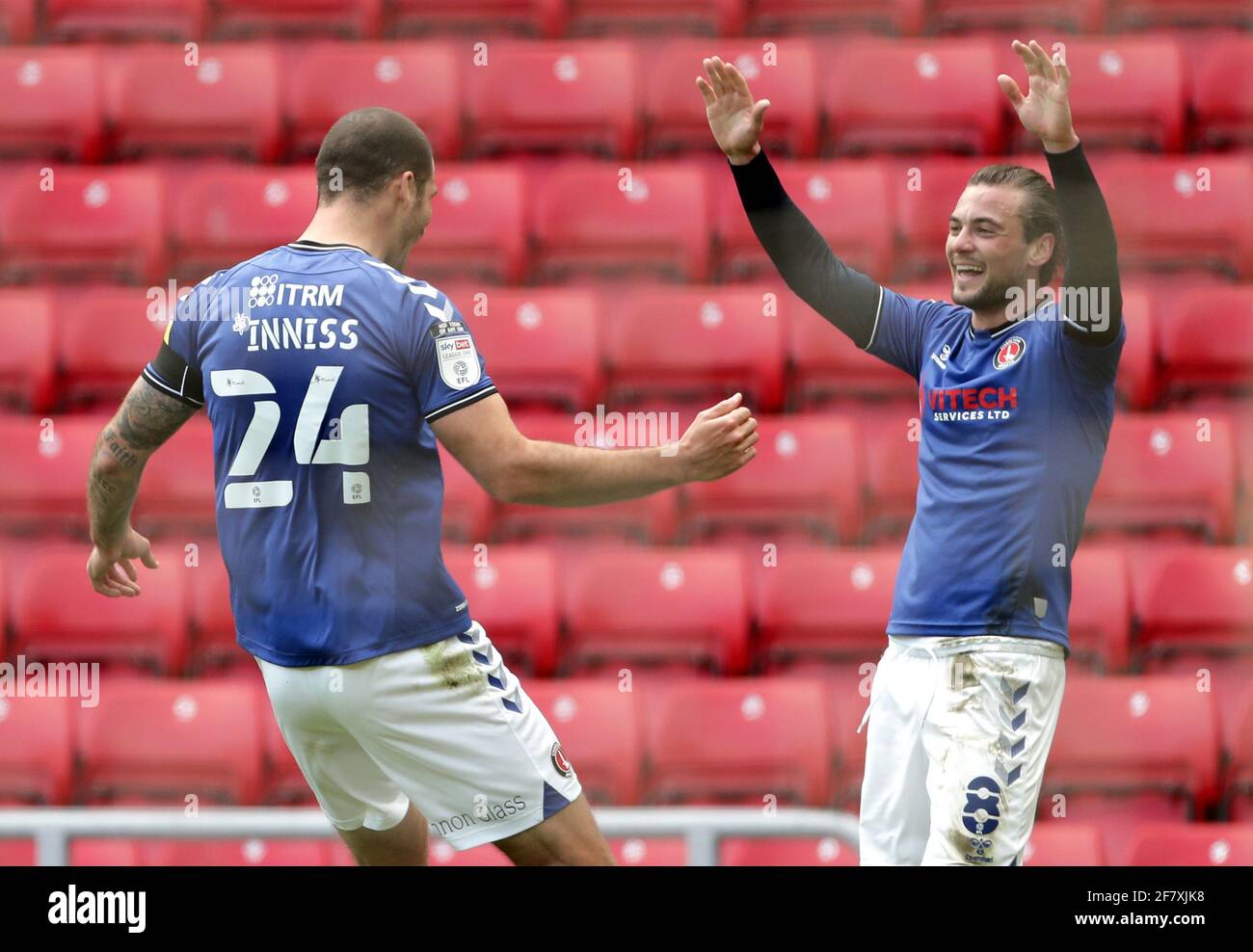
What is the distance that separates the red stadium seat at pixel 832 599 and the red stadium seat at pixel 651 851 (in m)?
0.66

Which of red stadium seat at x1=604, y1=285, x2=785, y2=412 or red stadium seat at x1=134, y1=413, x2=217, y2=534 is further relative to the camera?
red stadium seat at x1=604, y1=285, x2=785, y2=412

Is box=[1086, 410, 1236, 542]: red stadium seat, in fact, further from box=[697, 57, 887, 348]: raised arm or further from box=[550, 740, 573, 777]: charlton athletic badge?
box=[550, 740, 573, 777]: charlton athletic badge

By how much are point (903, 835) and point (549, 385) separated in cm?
219

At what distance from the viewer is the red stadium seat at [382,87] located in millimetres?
5051

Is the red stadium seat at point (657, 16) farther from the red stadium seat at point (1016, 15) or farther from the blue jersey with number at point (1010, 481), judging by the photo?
the blue jersey with number at point (1010, 481)

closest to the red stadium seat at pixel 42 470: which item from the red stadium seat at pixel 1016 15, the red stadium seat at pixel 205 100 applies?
the red stadium seat at pixel 205 100

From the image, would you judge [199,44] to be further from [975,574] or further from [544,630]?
[975,574]

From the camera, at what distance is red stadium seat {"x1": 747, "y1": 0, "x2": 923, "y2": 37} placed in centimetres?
541

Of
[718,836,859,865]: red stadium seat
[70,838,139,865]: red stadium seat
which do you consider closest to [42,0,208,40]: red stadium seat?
[70,838,139,865]: red stadium seat

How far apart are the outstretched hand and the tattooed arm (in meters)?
1.47

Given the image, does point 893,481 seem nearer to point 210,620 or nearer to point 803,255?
point 803,255

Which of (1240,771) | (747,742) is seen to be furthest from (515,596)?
(1240,771)
